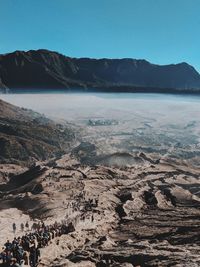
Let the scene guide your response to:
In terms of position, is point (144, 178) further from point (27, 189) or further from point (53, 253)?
point (53, 253)

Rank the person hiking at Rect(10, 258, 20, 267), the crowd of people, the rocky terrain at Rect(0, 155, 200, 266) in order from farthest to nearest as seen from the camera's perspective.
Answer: the rocky terrain at Rect(0, 155, 200, 266), the crowd of people, the person hiking at Rect(10, 258, 20, 267)

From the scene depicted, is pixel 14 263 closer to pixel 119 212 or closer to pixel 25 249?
pixel 25 249

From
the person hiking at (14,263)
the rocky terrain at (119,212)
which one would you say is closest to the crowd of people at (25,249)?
the person hiking at (14,263)

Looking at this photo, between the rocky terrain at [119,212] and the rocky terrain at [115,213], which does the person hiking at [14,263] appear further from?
the rocky terrain at [119,212]

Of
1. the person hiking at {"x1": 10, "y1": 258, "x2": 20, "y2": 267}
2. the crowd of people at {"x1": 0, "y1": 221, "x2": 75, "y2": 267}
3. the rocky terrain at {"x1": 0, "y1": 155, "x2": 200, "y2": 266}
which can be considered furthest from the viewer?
the rocky terrain at {"x1": 0, "y1": 155, "x2": 200, "y2": 266}

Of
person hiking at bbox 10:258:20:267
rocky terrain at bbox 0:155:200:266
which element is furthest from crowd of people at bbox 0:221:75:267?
rocky terrain at bbox 0:155:200:266

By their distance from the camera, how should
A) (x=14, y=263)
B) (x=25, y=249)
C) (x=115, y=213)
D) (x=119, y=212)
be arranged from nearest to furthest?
(x=14, y=263) → (x=25, y=249) → (x=115, y=213) → (x=119, y=212)

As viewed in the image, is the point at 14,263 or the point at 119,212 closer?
Answer: the point at 14,263

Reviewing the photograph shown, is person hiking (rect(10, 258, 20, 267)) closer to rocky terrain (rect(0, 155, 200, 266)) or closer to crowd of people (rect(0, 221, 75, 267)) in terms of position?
crowd of people (rect(0, 221, 75, 267))

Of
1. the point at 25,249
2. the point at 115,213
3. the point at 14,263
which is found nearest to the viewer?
the point at 14,263

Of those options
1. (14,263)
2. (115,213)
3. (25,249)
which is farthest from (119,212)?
Result: (14,263)

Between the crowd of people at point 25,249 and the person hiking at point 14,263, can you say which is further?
the crowd of people at point 25,249
